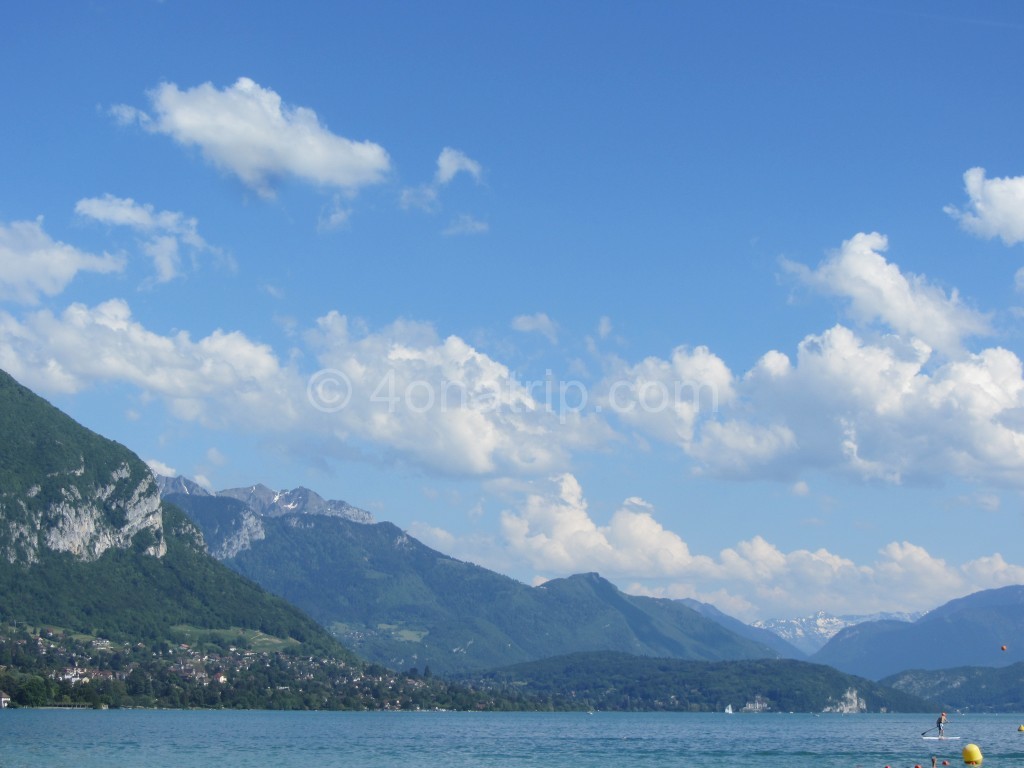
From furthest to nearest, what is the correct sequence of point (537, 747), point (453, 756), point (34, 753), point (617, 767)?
point (537, 747)
point (453, 756)
point (617, 767)
point (34, 753)

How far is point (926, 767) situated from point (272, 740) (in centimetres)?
9112

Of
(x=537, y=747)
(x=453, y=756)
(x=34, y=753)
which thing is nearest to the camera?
(x=34, y=753)

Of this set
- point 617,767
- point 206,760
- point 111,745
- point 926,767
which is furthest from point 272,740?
point 926,767

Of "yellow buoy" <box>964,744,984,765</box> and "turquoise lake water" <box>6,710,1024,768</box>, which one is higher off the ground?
"yellow buoy" <box>964,744,984,765</box>

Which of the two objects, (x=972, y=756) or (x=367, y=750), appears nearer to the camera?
(x=972, y=756)

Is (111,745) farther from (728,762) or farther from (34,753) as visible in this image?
(728,762)

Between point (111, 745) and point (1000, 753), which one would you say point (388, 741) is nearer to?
point (111, 745)

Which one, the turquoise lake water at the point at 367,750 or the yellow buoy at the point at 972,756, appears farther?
the turquoise lake water at the point at 367,750

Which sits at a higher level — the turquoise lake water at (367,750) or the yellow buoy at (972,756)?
the yellow buoy at (972,756)

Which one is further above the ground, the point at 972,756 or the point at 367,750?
the point at 972,756

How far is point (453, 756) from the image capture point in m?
143

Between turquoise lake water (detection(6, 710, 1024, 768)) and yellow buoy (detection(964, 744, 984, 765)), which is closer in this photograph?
yellow buoy (detection(964, 744, 984, 765))

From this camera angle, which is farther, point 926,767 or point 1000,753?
point 1000,753

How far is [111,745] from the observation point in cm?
13875
